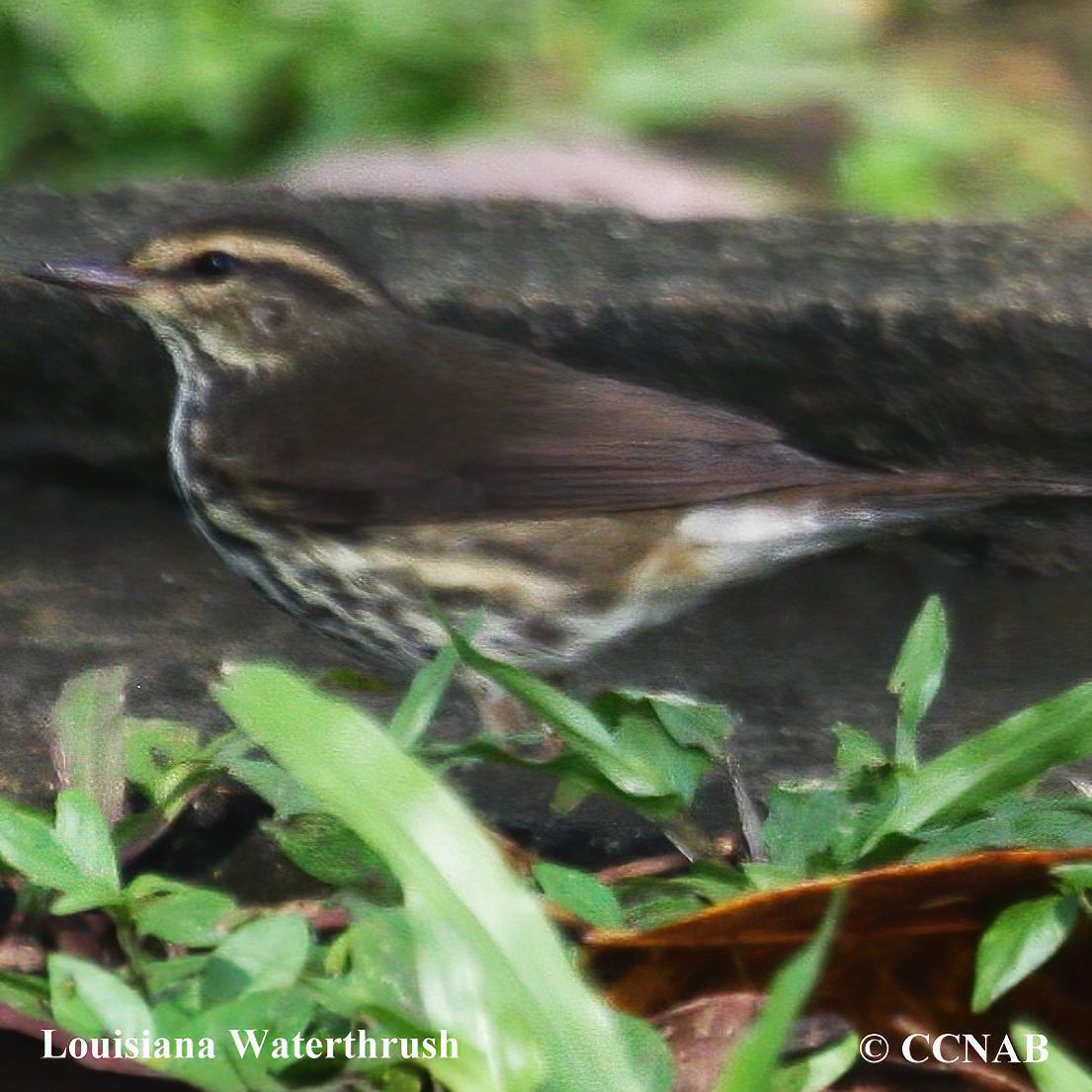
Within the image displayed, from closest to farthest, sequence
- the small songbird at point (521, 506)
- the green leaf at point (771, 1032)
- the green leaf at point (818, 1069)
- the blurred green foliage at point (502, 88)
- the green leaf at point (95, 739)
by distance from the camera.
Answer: the green leaf at point (771, 1032)
the green leaf at point (818, 1069)
the green leaf at point (95, 739)
the small songbird at point (521, 506)
the blurred green foliage at point (502, 88)

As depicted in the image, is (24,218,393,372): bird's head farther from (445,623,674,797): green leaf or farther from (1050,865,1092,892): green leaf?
(1050,865,1092,892): green leaf

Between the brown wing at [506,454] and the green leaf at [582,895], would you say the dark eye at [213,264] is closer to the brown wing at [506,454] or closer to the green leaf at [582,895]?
the brown wing at [506,454]

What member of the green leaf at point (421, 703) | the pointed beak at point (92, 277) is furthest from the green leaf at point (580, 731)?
the pointed beak at point (92, 277)

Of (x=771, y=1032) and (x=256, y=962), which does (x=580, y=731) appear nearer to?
(x=256, y=962)

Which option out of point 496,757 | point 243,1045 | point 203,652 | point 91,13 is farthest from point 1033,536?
point 91,13

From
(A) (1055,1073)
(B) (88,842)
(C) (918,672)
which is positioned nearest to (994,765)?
(C) (918,672)

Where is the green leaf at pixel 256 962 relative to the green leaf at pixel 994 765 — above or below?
below
